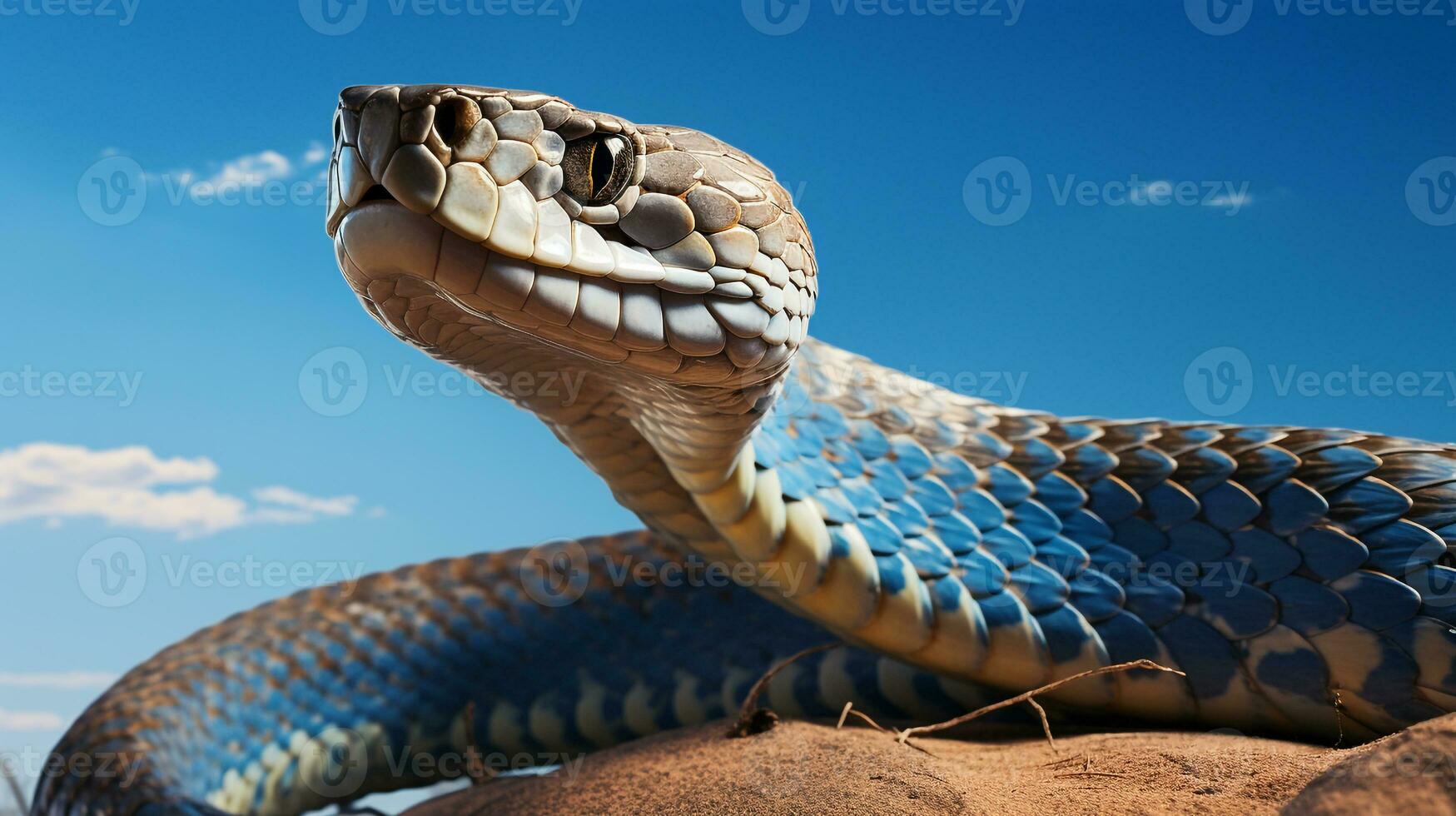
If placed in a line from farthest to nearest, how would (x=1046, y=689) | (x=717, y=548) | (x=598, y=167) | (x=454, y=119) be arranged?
(x=717, y=548) → (x=1046, y=689) → (x=598, y=167) → (x=454, y=119)

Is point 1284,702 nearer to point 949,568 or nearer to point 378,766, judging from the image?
point 949,568

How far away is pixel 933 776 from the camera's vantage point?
233cm

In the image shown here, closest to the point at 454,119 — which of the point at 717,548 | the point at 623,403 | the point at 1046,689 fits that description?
the point at 623,403

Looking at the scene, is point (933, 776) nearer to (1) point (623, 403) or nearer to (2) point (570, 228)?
(1) point (623, 403)

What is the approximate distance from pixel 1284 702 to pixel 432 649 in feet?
9.43

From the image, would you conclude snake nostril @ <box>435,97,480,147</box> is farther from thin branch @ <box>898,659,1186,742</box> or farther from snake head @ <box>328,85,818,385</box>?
thin branch @ <box>898,659,1186,742</box>

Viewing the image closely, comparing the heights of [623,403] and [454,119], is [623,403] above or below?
below

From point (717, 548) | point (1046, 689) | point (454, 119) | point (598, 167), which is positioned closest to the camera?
point (454, 119)

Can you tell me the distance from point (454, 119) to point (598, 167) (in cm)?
30

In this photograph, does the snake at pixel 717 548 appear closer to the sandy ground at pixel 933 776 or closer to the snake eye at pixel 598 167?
the snake eye at pixel 598 167

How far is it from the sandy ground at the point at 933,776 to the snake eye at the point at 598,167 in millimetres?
1242

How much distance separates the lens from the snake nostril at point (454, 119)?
2.07 meters

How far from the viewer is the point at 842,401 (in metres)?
3.26

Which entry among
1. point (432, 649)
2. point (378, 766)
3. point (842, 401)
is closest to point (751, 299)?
point (842, 401)
